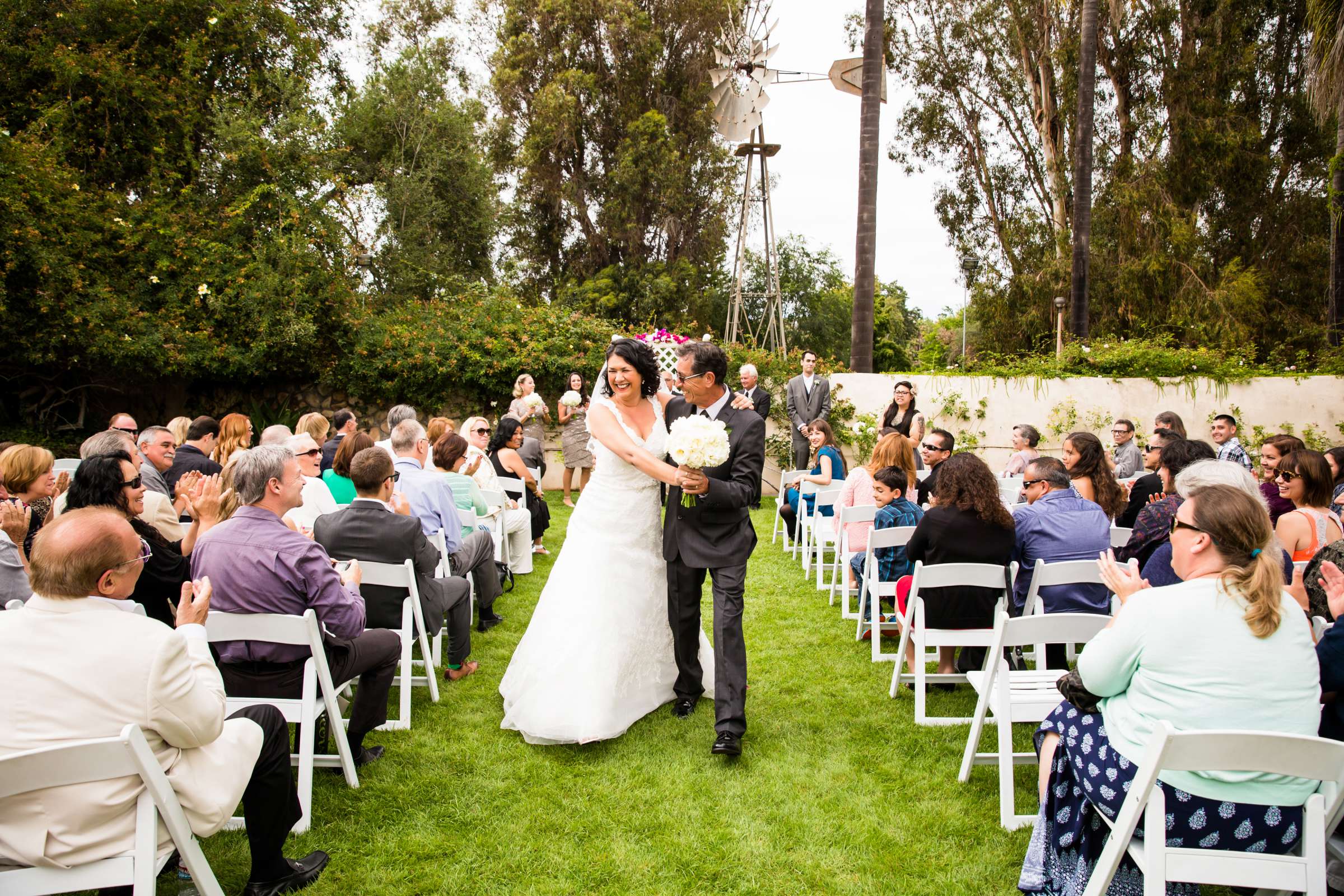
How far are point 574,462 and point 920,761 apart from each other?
28.3 ft

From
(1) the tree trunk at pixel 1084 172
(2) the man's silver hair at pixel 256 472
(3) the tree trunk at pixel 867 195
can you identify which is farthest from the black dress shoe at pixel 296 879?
(1) the tree trunk at pixel 1084 172

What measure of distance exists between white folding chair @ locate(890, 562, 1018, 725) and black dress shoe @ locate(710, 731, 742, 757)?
1.11m

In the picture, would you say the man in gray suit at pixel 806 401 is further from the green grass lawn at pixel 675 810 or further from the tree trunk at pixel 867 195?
the green grass lawn at pixel 675 810

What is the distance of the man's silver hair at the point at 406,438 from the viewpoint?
576 cm

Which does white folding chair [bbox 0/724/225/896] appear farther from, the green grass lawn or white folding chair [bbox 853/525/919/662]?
white folding chair [bbox 853/525/919/662]

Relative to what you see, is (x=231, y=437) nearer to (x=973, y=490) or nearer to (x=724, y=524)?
(x=724, y=524)

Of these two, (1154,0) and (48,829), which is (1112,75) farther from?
(48,829)

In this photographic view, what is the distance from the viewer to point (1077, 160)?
15617 millimetres

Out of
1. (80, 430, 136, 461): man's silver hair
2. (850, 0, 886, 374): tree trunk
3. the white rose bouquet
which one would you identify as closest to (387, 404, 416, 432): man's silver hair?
(80, 430, 136, 461): man's silver hair

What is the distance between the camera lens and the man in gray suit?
1158 cm

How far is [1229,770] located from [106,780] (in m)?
2.99

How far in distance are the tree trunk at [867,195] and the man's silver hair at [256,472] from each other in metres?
10.3

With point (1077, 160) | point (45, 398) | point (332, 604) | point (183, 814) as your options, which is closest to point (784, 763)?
point (332, 604)

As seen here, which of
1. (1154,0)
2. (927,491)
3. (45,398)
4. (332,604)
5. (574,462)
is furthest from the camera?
(1154,0)
